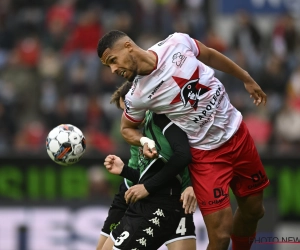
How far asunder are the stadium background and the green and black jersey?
3.57 metres

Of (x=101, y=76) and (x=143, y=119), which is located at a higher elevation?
(x=143, y=119)

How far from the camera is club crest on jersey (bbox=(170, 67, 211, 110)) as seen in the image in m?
6.32

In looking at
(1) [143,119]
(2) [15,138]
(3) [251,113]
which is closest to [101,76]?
(2) [15,138]

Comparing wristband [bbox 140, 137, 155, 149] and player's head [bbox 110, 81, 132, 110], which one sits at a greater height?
player's head [bbox 110, 81, 132, 110]

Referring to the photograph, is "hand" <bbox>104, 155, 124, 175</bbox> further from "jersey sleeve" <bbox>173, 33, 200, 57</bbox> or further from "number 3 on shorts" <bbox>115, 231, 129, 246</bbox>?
"jersey sleeve" <bbox>173, 33, 200, 57</bbox>

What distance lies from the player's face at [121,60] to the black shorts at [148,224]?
111cm

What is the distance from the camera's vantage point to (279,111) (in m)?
13.4

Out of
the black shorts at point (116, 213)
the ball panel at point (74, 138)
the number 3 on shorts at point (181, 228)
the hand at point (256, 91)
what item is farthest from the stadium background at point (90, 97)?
the ball panel at point (74, 138)

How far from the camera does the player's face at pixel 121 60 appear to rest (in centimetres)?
620

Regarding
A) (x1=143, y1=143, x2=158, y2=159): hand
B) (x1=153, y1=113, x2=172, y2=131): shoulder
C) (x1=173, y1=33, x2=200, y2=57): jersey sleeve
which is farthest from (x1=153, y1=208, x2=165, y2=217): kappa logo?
(x1=173, y1=33, x2=200, y2=57): jersey sleeve

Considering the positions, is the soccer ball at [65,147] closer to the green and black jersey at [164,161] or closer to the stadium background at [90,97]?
the green and black jersey at [164,161]

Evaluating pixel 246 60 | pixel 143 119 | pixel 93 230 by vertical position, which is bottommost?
pixel 93 230

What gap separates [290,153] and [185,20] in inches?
187

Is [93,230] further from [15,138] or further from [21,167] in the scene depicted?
[15,138]
